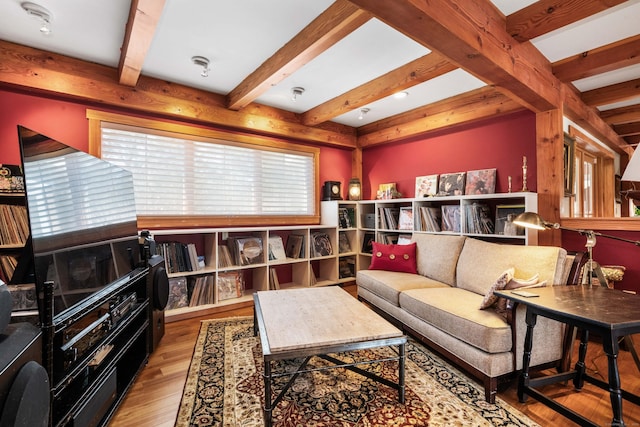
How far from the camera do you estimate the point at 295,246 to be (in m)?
3.84

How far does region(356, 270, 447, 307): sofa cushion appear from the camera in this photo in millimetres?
2594

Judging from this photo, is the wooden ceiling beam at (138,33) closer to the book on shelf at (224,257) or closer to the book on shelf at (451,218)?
the book on shelf at (224,257)

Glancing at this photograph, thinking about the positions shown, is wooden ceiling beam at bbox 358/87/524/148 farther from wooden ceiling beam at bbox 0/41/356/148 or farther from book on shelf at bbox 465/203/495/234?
wooden ceiling beam at bbox 0/41/356/148

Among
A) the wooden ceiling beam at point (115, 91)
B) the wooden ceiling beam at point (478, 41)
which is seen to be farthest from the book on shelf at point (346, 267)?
the wooden ceiling beam at point (478, 41)

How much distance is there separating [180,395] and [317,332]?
93 centimetres

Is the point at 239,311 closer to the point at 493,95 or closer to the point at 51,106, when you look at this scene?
the point at 51,106

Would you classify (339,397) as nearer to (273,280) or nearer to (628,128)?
(273,280)

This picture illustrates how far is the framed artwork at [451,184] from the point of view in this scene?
11.1ft

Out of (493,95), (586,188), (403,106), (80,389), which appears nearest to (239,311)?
(80,389)

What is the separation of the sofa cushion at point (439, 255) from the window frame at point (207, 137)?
1646mm

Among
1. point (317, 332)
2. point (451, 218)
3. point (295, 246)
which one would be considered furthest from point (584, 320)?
point (295, 246)

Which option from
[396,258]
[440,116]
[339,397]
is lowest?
[339,397]

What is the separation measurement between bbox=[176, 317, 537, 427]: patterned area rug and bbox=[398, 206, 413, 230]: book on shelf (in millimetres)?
1730

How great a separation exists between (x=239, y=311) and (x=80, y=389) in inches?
76.5
